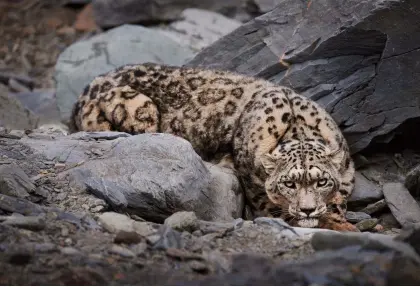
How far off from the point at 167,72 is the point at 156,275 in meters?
4.73

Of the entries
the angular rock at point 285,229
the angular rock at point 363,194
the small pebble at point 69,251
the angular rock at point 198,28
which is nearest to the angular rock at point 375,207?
the angular rock at point 363,194

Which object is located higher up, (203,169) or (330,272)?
(330,272)

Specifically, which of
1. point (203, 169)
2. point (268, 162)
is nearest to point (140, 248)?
point (203, 169)

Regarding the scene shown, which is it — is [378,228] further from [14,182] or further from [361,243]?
[14,182]

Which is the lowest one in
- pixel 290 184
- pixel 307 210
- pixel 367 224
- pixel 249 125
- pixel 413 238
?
pixel 367 224

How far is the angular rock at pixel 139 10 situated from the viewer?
14359 mm

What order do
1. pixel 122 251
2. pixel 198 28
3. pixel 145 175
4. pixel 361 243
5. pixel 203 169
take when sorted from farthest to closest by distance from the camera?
1. pixel 198 28
2. pixel 203 169
3. pixel 145 175
4. pixel 122 251
5. pixel 361 243

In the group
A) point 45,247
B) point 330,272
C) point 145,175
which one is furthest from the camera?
point 145,175

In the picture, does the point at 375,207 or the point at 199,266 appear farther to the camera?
the point at 375,207

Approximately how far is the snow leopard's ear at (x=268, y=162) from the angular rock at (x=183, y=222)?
178 centimetres

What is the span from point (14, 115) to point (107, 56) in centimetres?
230

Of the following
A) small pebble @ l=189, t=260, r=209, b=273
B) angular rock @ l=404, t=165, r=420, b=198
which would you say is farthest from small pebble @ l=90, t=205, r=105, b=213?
angular rock @ l=404, t=165, r=420, b=198

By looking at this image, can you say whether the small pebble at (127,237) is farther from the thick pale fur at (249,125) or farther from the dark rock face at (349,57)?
the dark rock face at (349,57)

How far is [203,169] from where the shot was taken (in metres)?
8.19
